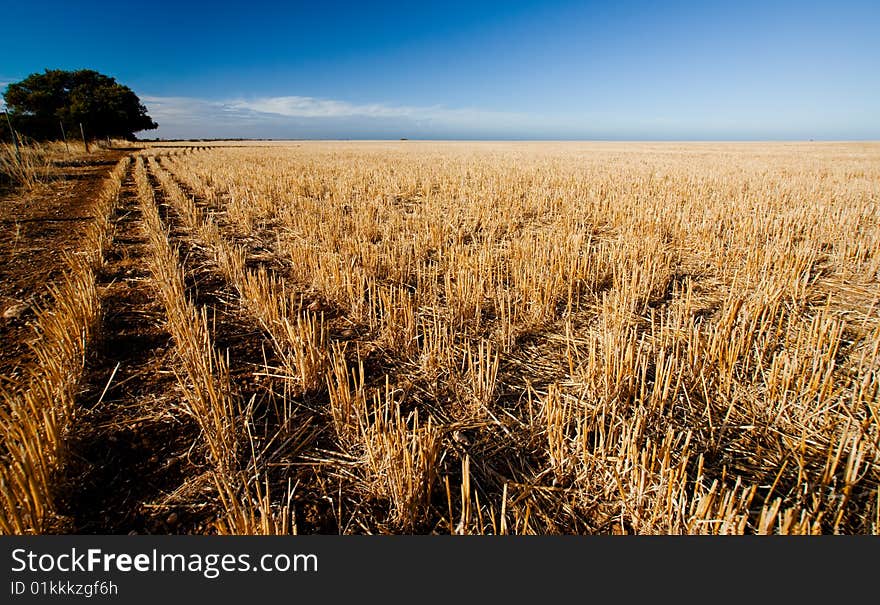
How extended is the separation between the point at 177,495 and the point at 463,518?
4.18 feet

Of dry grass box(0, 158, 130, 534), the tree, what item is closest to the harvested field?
dry grass box(0, 158, 130, 534)

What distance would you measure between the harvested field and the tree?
44309 mm

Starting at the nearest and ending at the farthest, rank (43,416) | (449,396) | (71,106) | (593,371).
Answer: (43,416) → (593,371) → (449,396) → (71,106)

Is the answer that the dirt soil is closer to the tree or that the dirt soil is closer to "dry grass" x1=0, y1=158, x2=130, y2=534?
"dry grass" x1=0, y1=158, x2=130, y2=534

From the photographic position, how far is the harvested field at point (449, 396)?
65.1 inches

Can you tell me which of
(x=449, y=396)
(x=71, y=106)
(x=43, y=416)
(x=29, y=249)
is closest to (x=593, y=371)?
(x=449, y=396)

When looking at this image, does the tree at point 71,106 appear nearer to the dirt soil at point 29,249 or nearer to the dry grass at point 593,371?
the dirt soil at point 29,249

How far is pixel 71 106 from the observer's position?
34688 mm

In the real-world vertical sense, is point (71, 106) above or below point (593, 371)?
above

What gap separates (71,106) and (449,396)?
49.0m

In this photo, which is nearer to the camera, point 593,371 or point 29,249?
point 593,371

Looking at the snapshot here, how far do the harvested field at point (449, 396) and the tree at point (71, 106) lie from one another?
4431 centimetres

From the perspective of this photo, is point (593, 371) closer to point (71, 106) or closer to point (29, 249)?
point (29, 249)

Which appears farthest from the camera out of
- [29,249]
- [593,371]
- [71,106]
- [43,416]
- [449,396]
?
[71,106]
